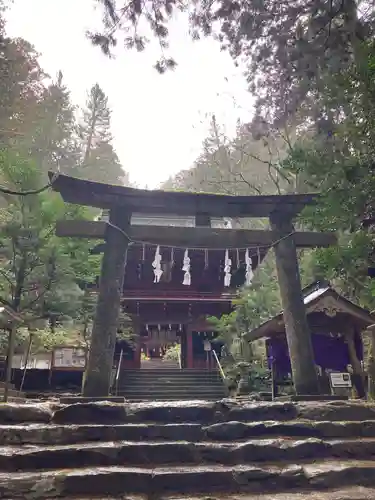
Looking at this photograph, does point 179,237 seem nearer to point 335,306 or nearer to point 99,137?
point 335,306

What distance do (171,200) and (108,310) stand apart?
107 inches

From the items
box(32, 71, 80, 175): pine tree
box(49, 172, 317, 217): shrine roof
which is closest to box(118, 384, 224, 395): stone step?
box(49, 172, 317, 217): shrine roof

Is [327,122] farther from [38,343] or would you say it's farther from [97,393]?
[38,343]

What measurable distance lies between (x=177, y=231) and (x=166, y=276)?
11399 mm

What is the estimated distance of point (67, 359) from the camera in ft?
44.4

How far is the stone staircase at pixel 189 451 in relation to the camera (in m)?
3.81

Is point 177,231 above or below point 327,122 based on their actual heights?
below

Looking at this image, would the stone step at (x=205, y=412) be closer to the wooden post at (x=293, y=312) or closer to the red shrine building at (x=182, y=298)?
the wooden post at (x=293, y=312)

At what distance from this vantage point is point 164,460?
4.40 m

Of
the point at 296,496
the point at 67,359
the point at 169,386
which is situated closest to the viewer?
the point at 296,496

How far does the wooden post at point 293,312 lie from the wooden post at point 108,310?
3.28m

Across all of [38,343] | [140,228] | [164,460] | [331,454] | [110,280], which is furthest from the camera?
[38,343]

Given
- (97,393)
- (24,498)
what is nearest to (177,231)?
(97,393)

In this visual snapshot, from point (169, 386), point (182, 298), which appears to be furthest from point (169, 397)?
point (182, 298)
